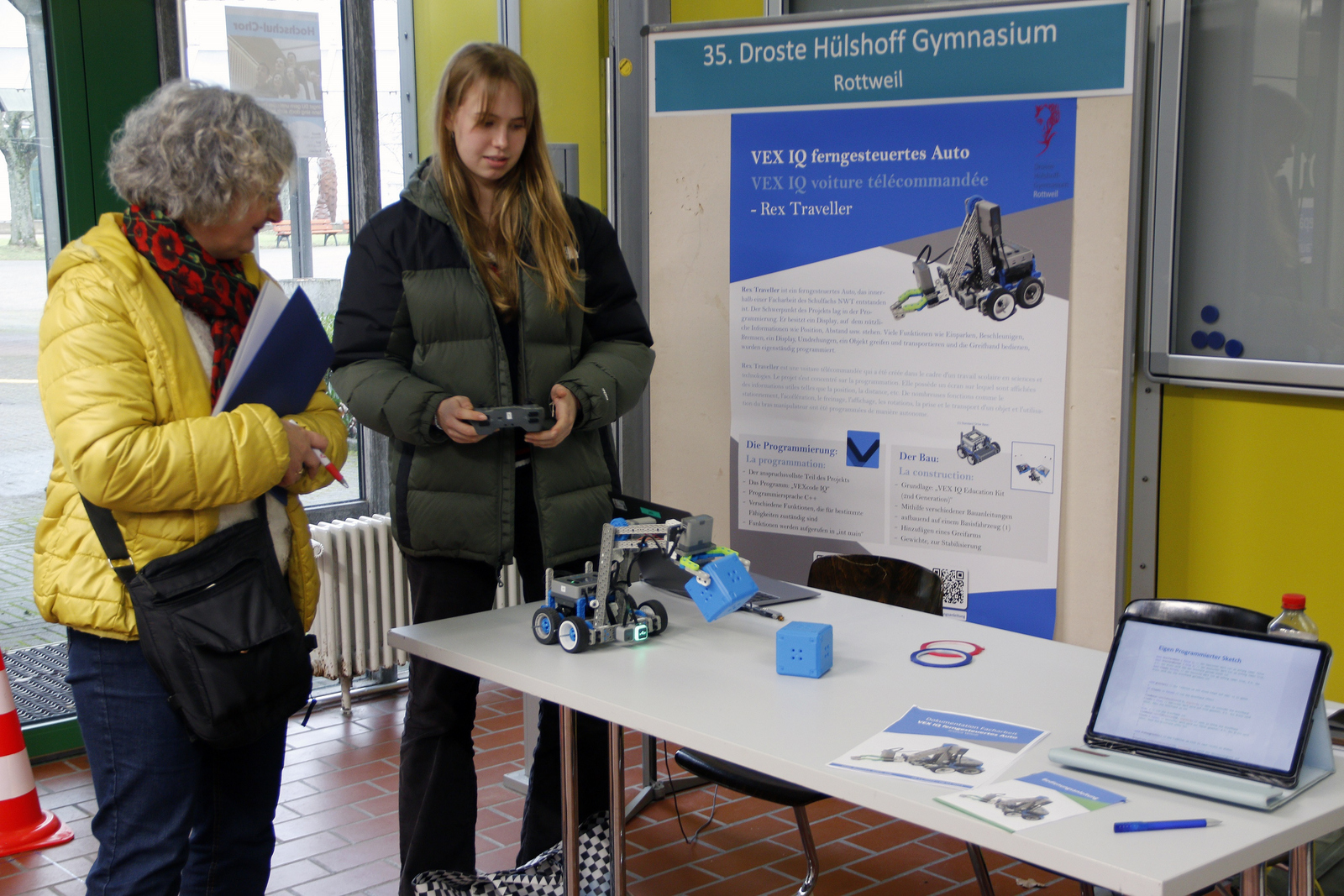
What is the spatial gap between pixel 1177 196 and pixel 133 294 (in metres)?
2.56

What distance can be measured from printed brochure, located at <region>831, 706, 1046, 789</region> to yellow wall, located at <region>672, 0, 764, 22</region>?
3069 millimetres

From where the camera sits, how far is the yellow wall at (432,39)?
4473mm

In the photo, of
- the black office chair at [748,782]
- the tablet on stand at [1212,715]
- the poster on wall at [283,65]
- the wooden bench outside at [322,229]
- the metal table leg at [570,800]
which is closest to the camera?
the tablet on stand at [1212,715]

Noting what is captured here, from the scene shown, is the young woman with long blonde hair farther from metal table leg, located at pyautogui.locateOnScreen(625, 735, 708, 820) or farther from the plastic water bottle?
the plastic water bottle

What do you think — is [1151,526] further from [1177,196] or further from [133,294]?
[133,294]

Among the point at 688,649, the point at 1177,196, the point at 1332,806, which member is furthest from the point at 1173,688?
the point at 1177,196

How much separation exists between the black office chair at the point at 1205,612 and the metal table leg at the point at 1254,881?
0.60 m

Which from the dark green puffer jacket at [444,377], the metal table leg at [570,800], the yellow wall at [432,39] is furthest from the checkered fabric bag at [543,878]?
the yellow wall at [432,39]

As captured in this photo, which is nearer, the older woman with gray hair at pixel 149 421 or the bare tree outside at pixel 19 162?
the older woman with gray hair at pixel 149 421

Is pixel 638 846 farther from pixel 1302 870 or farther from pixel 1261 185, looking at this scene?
pixel 1261 185

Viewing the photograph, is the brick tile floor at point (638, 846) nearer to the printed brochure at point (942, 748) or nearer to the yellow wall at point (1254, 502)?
the yellow wall at point (1254, 502)

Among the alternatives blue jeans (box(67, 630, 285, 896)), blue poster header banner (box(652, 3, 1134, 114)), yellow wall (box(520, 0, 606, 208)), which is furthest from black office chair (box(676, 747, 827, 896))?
yellow wall (box(520, 0, 606, 208))

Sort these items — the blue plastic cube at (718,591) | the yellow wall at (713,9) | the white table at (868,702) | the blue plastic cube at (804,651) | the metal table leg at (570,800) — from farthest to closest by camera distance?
the yellow wall at (713,9) < the metal table leg at (570,800) < the blue plastic cube at (718,591) < the blue plastic cube at (804,651) < the white table at (868,702)

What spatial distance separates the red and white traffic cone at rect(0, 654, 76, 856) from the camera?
320 centimetres
